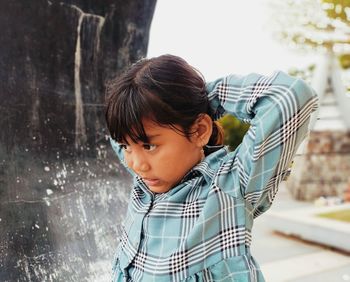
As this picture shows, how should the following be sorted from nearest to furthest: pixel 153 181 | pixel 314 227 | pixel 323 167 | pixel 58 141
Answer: pixel 153 181
pixel 58 141
pixel 314 227
pixel 323 167

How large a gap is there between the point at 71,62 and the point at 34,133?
12.0 inches

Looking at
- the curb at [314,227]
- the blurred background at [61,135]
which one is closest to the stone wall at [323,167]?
the curb at [314,227]

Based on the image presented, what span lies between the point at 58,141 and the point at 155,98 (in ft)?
2.46

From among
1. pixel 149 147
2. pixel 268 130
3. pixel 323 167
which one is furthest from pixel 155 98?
pixel 323 167

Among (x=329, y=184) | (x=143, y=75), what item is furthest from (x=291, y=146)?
(x=329, y=184)

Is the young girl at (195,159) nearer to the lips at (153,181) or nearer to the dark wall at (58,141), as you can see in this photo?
the lips at (153,181)

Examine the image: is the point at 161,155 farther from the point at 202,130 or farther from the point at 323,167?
the point at 323,167

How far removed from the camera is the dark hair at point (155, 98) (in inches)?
38.8

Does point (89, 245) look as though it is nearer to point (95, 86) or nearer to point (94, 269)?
point (94, 269)

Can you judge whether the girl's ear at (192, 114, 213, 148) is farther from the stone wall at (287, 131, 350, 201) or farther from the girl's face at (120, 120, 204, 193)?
the stone wall at (287, 131, 350, 201)

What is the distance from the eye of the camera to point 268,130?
3.14ft

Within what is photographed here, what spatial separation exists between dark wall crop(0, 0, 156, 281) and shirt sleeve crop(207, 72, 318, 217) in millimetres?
683

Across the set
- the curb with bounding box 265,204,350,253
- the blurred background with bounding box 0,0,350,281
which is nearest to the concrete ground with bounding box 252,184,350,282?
the curb with bounding box 265,204,350,253

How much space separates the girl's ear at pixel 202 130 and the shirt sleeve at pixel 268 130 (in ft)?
0.26
